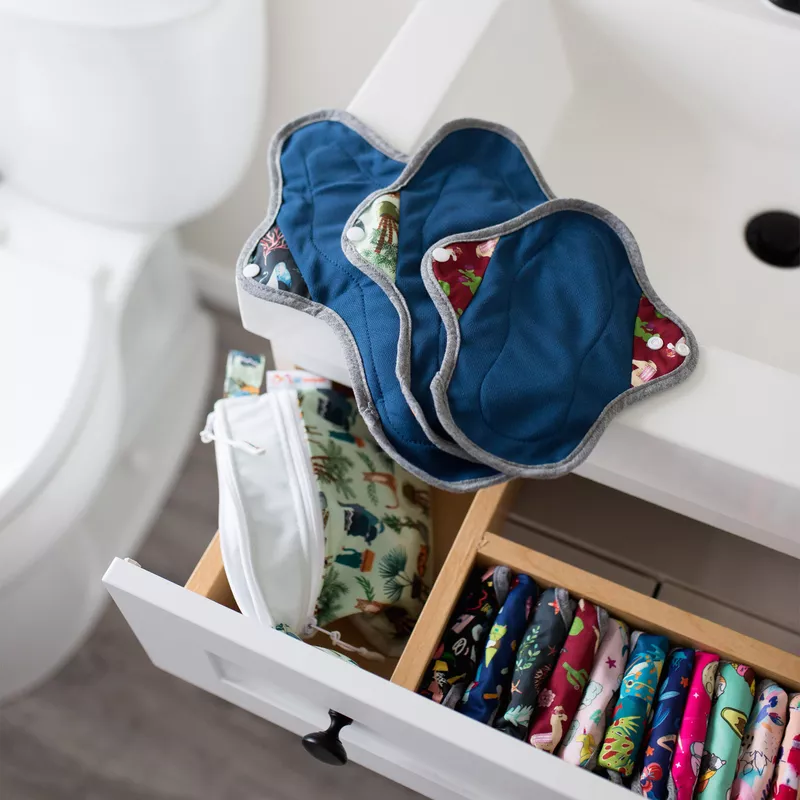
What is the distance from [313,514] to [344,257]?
21 cm

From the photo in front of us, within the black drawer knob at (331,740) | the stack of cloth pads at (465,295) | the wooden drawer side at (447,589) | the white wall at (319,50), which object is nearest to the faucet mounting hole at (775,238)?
the stack of cloth pads at (465,295)

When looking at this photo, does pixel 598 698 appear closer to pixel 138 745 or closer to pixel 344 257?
pixel 344 257

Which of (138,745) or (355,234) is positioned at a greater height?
(355,234)

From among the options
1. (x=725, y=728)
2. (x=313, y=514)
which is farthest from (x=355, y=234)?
(x=725, y=728)

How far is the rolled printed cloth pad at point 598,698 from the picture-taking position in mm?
651

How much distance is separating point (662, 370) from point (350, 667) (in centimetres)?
27

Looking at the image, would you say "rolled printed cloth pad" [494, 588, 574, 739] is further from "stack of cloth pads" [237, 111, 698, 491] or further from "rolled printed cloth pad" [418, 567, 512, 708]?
"stack of cloth pads" [237, 111, 698, 491]

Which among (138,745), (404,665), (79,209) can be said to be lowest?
(138,745)

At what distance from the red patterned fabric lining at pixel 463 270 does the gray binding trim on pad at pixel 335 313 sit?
71 mm

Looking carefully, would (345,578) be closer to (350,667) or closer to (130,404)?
(350,667)

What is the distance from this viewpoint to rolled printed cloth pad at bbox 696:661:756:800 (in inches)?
24.8

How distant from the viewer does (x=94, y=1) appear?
72 cm

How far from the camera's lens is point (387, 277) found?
1.90 feet

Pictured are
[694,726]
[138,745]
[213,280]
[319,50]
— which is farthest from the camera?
[213,280]
